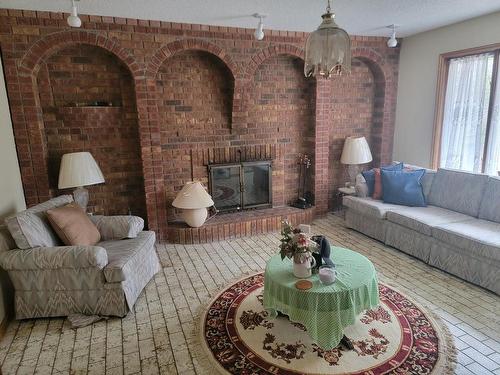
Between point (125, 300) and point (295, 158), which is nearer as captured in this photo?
point (125, 300)

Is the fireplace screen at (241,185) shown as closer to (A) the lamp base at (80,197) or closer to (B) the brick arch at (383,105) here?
(A) the lamp base at (80,197)

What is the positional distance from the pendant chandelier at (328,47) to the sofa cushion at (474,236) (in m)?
2.10

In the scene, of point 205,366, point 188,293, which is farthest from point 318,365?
point 188,293

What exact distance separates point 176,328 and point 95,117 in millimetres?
2761

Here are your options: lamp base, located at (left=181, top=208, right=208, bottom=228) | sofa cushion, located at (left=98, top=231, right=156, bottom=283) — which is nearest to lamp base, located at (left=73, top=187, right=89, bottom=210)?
sofa cushion, located at (left=98, top=231, right=156, bottom=283)

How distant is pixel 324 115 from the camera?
5.01m

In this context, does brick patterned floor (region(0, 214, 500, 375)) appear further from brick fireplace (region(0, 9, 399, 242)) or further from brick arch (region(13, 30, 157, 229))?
brick arch (region(13, 30, 157, 229))

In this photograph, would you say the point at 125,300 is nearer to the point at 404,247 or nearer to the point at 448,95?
the point at 404,247

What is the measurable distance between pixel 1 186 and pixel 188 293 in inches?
77.2

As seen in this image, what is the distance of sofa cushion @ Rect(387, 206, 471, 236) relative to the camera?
Result: 358cm

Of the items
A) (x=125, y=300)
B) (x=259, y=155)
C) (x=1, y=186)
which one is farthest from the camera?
(x=259, y=155)

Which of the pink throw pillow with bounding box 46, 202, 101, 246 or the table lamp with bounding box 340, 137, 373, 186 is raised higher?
the table lamp with bounding box 340, 137, 373, 186

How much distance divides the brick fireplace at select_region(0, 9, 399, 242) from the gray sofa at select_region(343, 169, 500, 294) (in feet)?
3.85

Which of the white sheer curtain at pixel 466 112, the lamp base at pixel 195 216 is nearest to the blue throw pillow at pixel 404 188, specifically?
the white sheer curtain at pixel 466 112
